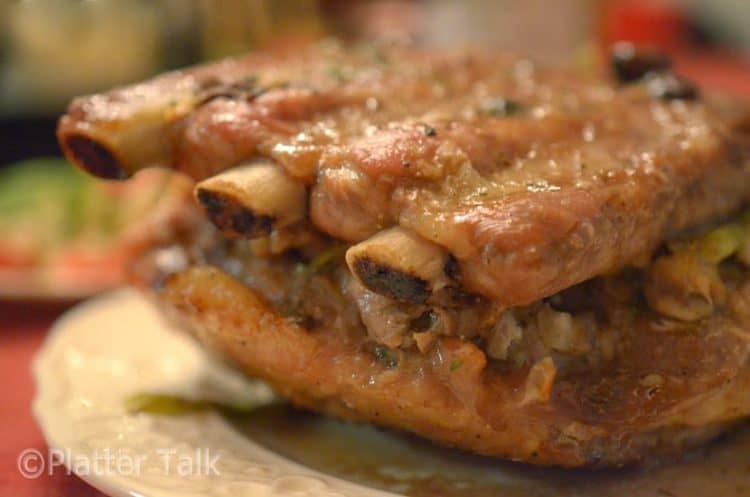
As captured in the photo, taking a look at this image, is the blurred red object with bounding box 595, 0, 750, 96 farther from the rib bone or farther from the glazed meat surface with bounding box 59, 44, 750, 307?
the rib bone

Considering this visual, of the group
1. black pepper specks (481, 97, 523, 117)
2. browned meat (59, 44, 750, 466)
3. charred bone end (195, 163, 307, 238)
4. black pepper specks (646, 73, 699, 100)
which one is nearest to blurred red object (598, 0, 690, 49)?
black pepper specks (646, 73, 699, 100)

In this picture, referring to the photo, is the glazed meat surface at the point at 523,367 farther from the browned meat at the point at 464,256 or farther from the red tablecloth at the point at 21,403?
the red tablecloth at the point at 21,403

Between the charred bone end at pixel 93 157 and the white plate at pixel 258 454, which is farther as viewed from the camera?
the charred bone end at pixel 93 157

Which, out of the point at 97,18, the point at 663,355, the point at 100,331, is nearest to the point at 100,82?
the point at 97,18

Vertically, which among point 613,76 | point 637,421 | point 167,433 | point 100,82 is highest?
point 613,76

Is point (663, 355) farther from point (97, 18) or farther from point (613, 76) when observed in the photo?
point (97, 18)

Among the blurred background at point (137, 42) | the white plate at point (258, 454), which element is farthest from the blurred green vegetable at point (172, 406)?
the blurred background at point (137, 42)

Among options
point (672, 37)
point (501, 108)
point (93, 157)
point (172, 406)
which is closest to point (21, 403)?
point (172, 406)
